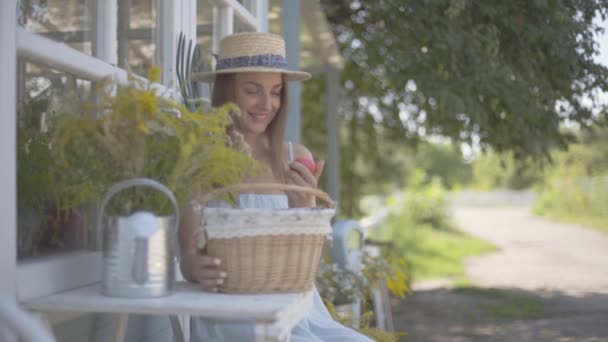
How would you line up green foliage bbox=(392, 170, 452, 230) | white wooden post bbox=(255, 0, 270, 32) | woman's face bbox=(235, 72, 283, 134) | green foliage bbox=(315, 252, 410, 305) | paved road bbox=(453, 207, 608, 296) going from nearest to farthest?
1. woman's face bbox=(235, 72, 283, 134)
2. white wooden post bbox=(255, 0, 270, 32)
3. green foliage bbox=(315, 252, 410, 305)
4. paved road bbox=(453, 207, 608, 296)
5. green foliage bbox=(392, 170, 452, 230)

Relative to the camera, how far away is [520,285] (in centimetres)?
821

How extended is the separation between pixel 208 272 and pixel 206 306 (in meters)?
0.15

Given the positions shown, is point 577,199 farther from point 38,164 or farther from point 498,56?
→ point 38,164

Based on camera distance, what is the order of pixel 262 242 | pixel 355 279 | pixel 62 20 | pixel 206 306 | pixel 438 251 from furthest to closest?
pixel 438 251, pixel 355 279, pixel 62 20, pixel 262 242, pixel 206 306

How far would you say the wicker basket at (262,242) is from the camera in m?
1.49

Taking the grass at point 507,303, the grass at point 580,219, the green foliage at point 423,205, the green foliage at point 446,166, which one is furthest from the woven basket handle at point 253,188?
the green foliage at point 446,166

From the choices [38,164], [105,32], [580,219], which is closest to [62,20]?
[105,32]

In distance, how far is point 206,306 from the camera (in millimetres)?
1392

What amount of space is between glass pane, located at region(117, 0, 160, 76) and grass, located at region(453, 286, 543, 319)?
15.7ft

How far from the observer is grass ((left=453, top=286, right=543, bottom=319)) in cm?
642

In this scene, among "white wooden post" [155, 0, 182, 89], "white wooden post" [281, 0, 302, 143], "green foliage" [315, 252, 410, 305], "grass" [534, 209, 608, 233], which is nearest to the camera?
"white wooden post" [155, 0, 182, 89]

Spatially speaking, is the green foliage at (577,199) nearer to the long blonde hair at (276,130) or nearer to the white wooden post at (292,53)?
the white wooden post at (292,53)

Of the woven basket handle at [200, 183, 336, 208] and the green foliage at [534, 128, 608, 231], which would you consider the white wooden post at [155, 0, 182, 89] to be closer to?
the woven basket handle at [200, 183, 336, 208]

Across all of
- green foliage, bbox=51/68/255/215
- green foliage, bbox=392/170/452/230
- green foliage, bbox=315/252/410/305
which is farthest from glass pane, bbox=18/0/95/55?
green foliage, bbox=392/170/452/230
